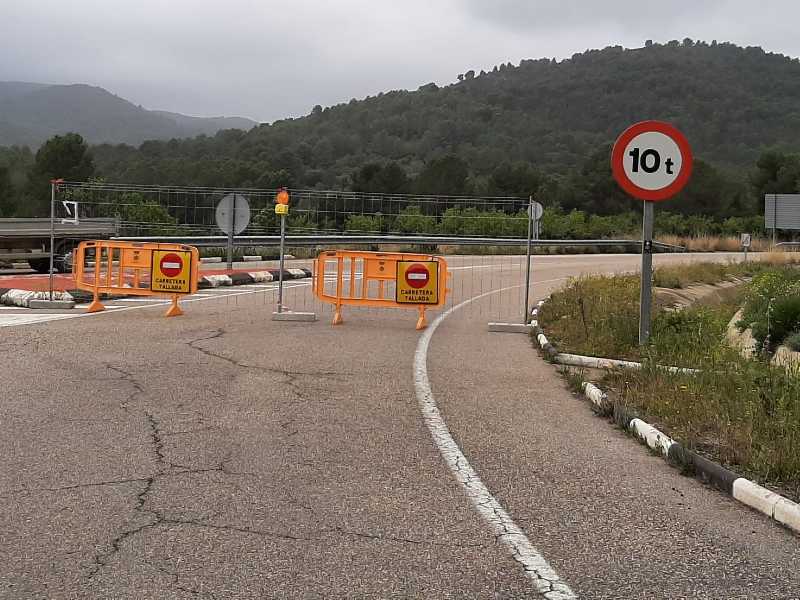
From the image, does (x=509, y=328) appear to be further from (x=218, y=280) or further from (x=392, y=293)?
(x=218, y=280)

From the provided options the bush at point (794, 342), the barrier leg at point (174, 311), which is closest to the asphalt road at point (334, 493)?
the bush at point (794, 342)

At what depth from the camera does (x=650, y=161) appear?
10430mm

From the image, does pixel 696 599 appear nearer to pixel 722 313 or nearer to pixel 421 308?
pixel 421 308

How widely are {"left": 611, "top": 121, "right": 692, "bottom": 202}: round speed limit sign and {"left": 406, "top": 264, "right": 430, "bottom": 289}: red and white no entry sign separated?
5.45 metres

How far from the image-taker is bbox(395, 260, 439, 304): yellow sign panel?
50.5ft

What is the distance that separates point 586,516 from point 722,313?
12.3 metres

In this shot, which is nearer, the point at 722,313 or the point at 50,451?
the point at 50,451

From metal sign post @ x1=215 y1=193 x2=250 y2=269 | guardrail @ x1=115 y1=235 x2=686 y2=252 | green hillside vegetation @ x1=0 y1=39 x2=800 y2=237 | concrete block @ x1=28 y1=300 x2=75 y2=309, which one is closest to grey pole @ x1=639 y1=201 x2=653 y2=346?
concrete block @ x1=28 y1=300 x2=75 y2=309

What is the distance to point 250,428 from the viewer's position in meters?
7.34

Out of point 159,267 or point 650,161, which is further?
point 159,267

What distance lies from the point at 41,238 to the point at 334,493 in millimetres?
22774

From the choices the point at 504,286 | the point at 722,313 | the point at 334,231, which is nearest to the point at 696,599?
the point at 722,313

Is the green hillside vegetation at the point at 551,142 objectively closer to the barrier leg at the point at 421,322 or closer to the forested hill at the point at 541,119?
the forested hill at the point at 541,119

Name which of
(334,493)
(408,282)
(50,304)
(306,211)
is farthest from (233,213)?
(334,493)
